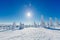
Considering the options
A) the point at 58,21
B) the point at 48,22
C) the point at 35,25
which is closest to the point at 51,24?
the point at 48,22

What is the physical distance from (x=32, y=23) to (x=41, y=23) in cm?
910

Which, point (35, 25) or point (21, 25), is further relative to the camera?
point (35, 25)

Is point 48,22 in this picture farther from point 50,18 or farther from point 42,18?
point 42,18

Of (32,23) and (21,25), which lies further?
(32,23)

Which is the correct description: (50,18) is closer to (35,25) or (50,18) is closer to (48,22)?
(48,22)

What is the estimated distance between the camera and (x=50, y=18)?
5181 centimetres

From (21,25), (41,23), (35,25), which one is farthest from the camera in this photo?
(35,25)

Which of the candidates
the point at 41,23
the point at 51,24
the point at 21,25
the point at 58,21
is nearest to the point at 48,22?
the point at 51,24

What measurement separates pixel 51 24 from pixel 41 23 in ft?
40.7

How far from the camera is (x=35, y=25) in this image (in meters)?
49.9

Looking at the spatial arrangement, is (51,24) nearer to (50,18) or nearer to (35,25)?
(50,18)

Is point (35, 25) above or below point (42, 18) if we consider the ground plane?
below

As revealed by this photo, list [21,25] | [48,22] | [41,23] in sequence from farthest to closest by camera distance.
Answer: [48,22], [41,23], [21,25]

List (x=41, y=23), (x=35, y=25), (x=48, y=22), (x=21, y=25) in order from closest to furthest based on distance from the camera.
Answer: (x=21, y=25) < (x=41, y=23) < (x=35, y=25) < (x=48, y=22)
